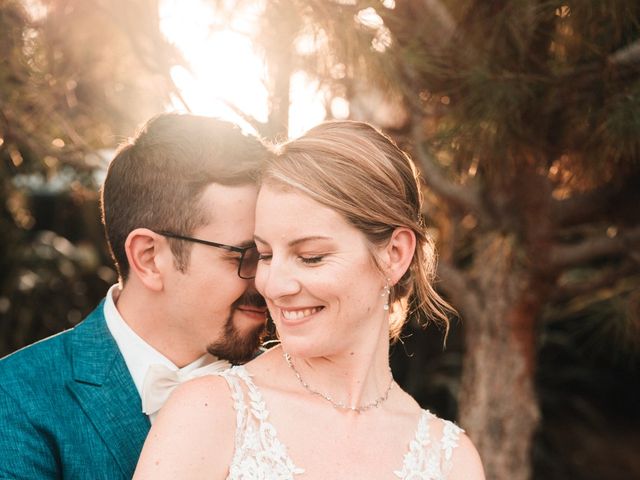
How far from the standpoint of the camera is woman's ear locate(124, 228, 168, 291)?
2135 millimetres

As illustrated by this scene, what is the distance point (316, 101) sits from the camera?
8.71ft

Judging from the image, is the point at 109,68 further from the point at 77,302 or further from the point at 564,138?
the point at 77,302

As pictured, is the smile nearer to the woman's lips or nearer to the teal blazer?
the woman's lips

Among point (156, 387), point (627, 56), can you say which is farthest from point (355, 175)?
point (627, 56)

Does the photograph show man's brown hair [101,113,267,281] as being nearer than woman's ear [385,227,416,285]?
No

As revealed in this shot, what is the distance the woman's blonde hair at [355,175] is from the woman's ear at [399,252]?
0.8 inches

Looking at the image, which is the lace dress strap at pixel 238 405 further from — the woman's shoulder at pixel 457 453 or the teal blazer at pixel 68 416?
the woman's shoulder at pixel 457 453

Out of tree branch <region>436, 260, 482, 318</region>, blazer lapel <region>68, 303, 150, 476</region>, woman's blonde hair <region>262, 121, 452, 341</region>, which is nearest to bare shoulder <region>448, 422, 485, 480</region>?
woman's blonde hair <region>262, 121, 452, 341</region>

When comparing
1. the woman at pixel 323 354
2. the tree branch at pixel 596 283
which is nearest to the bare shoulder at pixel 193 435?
the woman at pixel 323 354

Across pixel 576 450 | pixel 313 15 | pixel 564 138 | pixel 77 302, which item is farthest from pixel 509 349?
pixel 77 302

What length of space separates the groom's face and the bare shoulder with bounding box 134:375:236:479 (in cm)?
39

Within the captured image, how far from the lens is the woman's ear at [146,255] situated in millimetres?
2135

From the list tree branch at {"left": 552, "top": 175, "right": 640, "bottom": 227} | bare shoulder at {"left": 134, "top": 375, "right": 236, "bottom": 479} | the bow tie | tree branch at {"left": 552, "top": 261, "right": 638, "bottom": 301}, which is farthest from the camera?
tree branch at {"left": 552, "top": 261, "right": 638, "bottom": 301}

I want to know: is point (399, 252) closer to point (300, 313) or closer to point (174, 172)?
point (300, 313)
